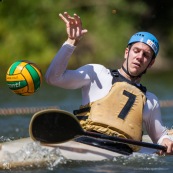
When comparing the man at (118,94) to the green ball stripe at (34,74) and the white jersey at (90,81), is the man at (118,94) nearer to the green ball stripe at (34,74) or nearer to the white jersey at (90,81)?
the white jersey at (90,81)

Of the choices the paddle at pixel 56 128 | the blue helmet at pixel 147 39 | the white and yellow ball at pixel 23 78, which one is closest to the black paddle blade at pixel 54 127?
the paddle at pixel 56 128

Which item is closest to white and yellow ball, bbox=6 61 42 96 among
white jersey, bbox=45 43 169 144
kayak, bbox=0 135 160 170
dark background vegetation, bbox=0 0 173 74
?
white jersey, bbox=45 43 169 144

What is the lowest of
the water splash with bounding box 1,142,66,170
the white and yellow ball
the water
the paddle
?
the water

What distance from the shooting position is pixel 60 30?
1984 centimetres

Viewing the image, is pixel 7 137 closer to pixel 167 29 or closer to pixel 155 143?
pixel 155 143

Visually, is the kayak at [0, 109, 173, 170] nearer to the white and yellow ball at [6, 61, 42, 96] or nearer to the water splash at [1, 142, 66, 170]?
the water splash at [1, 142, 66, 170]

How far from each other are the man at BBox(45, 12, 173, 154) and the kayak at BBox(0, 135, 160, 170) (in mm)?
235

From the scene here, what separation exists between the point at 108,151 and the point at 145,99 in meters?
0.57

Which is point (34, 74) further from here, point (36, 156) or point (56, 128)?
point (36, 156)

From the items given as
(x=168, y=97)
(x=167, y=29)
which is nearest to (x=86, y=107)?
(x=168, y=97)

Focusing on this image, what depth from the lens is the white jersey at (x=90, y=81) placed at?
6035 mm

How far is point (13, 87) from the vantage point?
650 cm

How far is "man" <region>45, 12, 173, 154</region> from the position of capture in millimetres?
6211

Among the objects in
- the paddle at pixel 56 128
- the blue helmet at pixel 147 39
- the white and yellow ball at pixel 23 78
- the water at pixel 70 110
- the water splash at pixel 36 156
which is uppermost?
the blue helmet at pixel 147 39
